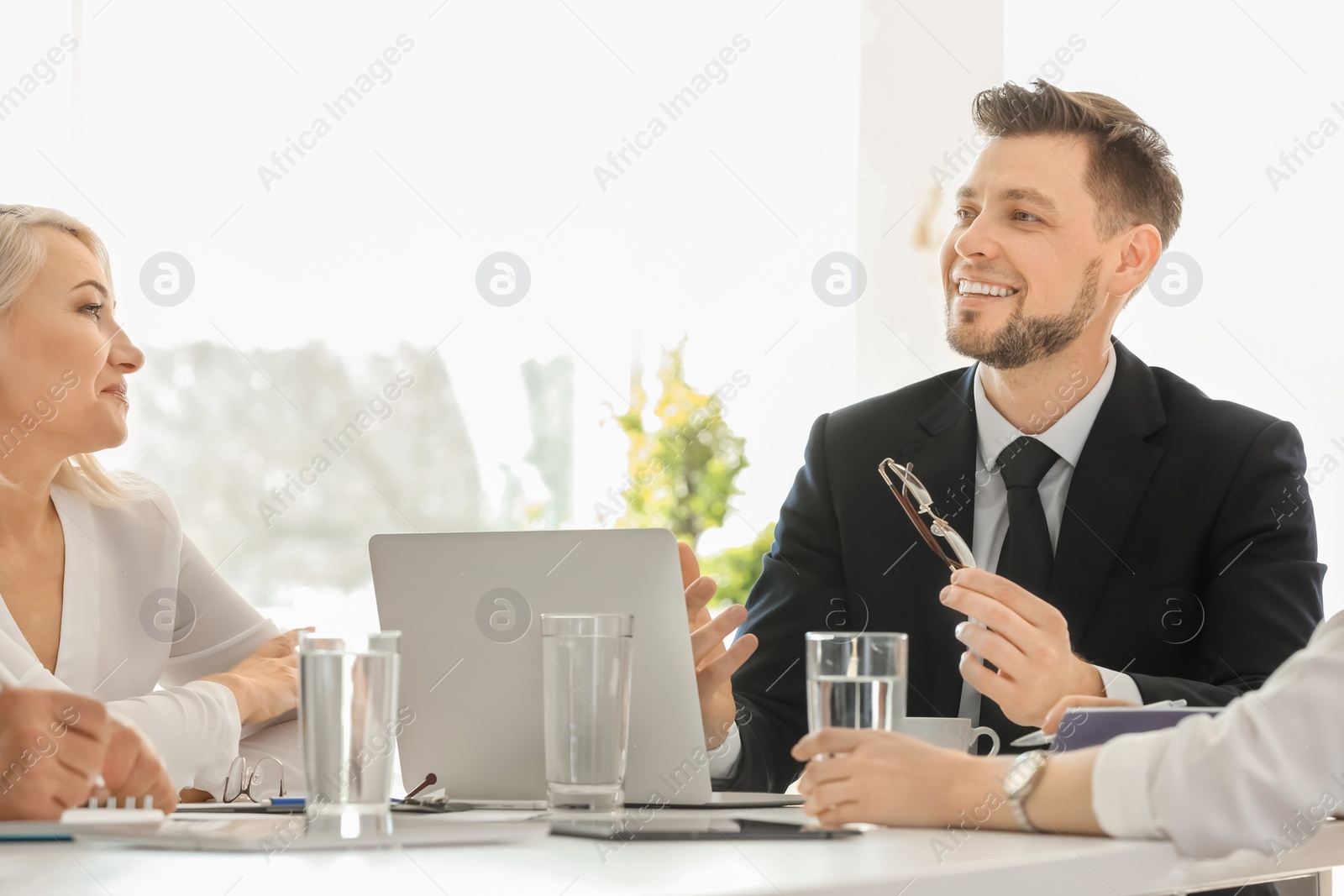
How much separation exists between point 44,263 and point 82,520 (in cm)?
44

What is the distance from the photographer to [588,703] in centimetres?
106

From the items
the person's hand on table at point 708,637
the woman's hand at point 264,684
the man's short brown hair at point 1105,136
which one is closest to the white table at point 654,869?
the person's hand on table at point 708,637

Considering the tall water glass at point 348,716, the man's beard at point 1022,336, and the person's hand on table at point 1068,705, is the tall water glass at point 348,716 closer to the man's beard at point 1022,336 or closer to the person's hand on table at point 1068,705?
the person's hand on table at point 1068,705

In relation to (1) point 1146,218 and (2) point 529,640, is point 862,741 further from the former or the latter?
(1) point 1146,218

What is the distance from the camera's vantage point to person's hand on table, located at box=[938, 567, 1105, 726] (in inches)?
56.6

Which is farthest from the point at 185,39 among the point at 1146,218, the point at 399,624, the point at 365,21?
the point at 399,624

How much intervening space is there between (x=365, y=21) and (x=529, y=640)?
12.2 ft

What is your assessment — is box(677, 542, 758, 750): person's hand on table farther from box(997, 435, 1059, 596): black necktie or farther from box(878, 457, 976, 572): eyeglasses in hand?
box(997, 435, 1059, 596): black necktie

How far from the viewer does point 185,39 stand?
4.07 m

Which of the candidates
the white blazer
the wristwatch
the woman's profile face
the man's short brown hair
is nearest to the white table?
the wristwatch

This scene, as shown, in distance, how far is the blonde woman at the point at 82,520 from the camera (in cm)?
194

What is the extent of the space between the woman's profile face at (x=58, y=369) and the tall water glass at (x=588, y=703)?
1.35m

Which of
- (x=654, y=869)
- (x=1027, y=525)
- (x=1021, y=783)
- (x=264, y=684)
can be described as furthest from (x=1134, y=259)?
(x=654, y=869)

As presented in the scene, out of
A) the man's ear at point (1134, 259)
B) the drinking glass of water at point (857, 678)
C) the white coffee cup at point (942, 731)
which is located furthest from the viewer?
the man's ear at point (1134, 259)
